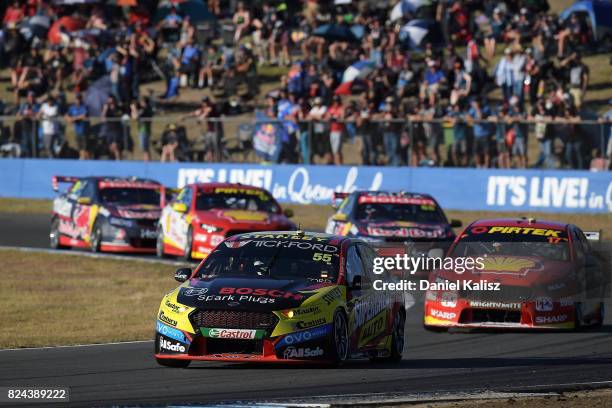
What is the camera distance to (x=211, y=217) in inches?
866

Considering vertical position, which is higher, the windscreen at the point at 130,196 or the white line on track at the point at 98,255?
the windscreen at the point at 130,196

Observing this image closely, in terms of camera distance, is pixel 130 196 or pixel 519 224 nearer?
pixel 519 224

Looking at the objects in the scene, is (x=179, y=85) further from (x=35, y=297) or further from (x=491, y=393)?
(x=491, y=393)

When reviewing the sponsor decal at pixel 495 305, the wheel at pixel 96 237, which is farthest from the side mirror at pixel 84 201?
the sponsor decal at pixel 495 305

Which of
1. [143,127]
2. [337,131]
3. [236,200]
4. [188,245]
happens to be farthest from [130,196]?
[143,127]

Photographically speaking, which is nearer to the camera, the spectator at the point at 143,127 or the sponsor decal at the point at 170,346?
the sponsor decal at the point at 170,346

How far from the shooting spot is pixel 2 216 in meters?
32.0

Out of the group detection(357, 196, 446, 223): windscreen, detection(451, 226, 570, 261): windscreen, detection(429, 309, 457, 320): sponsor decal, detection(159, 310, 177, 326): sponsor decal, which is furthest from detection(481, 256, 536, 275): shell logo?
detection(357, 196, 446, 223): windscreen

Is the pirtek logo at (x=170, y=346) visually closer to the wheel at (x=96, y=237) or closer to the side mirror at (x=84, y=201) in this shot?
the wheel at (x=96, y=237)

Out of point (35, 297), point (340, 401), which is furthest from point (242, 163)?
point (340, 401)

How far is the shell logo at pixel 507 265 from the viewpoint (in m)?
14.8

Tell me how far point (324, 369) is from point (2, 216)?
870 inches

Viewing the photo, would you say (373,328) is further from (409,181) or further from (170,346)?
(409,181)

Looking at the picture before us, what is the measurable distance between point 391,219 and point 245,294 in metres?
10.4
